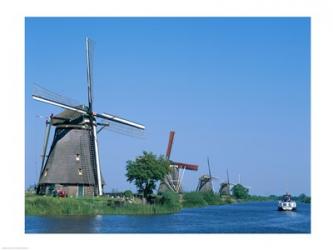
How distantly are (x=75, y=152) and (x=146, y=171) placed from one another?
4015 mm

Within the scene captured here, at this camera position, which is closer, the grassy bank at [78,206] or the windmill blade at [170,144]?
the grassy bank at [78,206]

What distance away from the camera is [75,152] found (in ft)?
101

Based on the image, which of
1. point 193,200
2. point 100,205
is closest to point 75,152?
point 100,205

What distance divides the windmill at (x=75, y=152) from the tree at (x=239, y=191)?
3243cm

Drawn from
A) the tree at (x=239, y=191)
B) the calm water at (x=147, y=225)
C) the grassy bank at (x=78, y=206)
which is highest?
the grassy bank at (x=78, y=206)

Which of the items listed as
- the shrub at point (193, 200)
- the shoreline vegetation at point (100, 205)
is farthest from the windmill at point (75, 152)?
the shrub at point (193, 200)

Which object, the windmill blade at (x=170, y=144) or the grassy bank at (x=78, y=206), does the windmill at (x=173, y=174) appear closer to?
the windmill blade at (x=170, y=144)

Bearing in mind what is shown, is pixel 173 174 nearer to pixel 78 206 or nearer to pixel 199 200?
pixel 199 200

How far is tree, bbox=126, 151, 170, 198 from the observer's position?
33.3m

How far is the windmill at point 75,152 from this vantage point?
3067 centimetres
